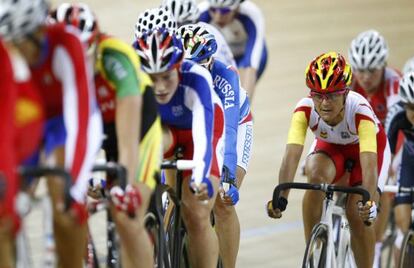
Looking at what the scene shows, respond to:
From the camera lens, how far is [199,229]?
652 cm

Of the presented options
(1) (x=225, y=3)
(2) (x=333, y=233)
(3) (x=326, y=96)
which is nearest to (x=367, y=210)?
(2) (x=333, y=233)

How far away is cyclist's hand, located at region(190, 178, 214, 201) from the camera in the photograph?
604 centimetres

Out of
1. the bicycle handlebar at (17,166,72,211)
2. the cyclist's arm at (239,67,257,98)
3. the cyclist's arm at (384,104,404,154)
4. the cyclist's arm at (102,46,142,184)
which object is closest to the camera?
the bicycle handlebar at (17,166,72,211)

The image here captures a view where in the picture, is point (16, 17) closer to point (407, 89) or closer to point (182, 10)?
point (407, 89)

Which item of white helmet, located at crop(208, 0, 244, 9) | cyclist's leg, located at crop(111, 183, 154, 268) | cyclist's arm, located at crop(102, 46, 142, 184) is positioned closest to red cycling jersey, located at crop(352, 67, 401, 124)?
white helmet, located at crop(208, 0, 244, 9)

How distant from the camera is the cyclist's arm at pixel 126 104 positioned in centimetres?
541

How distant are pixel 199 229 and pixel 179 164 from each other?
530mm

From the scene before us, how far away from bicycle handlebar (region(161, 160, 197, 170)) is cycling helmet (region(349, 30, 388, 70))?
11.1 feet

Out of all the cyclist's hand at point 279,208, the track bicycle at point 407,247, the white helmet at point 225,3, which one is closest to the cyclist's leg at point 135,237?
the cyclist's hand at point 279,208

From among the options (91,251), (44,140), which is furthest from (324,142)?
(44,140)

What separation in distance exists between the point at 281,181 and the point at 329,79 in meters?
0.65

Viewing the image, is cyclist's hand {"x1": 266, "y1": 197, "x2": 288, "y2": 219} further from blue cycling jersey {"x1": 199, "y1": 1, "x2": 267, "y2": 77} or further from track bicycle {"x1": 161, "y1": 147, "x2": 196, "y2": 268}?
blue cycling jersey {"x1": 199, "y1": 1, "x2": 267, "y2": 77}

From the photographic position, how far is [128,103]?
5.43 m

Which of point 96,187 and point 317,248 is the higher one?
point 96,187
